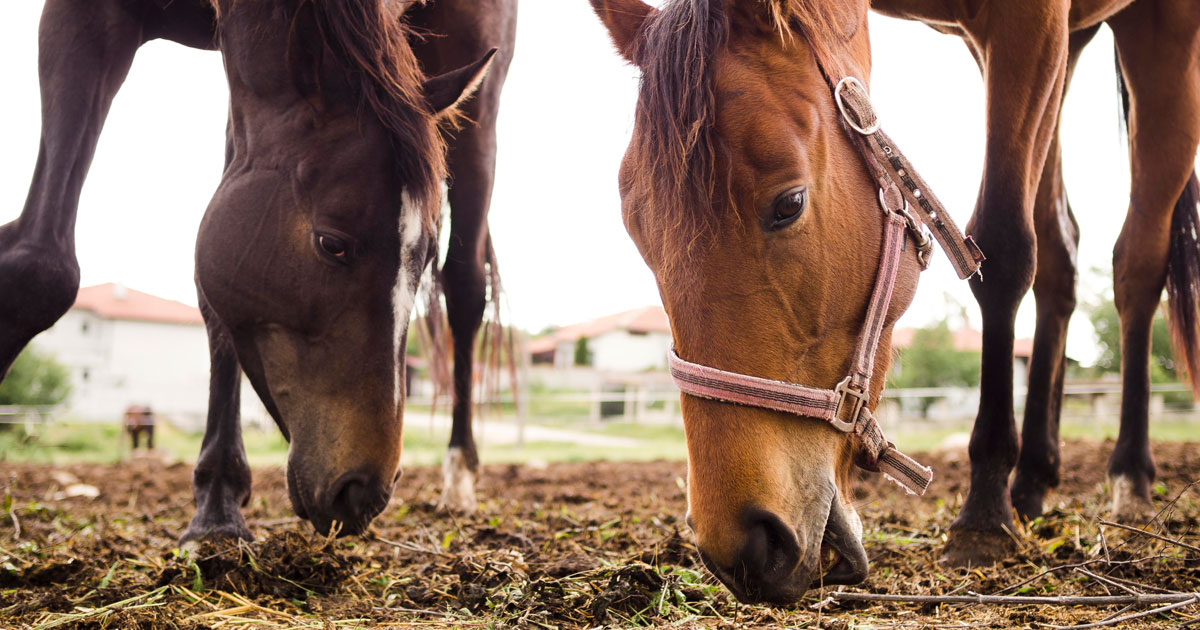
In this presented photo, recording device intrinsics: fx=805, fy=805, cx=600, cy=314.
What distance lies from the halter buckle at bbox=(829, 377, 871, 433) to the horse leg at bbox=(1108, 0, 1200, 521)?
2.65m

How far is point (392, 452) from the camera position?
7.45 ft

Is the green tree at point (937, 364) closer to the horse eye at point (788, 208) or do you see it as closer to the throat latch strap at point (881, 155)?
the throat latch strap at point (881, 155)

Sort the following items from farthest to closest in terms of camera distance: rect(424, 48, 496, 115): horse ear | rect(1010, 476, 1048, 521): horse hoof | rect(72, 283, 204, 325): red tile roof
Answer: rect(72, 283, 204, 325): red tile roof < rect(1010, 476, 1048, 521): horse hoof < rect(424, 48, 496, 115): horse ear

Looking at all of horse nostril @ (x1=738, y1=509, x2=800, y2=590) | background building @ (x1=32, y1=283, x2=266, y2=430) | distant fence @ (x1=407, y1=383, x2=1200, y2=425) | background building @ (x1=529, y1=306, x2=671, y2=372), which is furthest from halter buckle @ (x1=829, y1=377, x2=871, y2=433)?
background building @ (x1=32, y1=283, x2=266, y2=430)

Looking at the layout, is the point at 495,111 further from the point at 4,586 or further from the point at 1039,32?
the point at 4,586

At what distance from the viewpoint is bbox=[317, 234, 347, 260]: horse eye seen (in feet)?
7.45

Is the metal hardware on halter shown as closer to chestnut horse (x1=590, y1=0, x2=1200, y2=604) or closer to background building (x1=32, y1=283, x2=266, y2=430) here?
chestnut horse (x1=590, y1=0, x2=1200, y2=604)

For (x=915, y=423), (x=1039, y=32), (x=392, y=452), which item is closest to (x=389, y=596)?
(x=392, y=452)

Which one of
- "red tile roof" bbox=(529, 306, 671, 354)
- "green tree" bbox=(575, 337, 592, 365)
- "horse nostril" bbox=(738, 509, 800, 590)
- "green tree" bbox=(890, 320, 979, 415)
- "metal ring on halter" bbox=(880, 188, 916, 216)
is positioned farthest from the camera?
"green tree" bbox=(575, 337, 592, 365)

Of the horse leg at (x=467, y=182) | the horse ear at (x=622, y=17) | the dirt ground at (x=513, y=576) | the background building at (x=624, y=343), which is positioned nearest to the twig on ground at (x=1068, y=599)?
the dirt ground at (x=513, y=576)

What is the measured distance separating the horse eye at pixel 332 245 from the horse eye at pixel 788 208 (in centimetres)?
123

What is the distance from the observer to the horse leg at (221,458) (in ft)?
9.67

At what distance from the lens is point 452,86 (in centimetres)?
255

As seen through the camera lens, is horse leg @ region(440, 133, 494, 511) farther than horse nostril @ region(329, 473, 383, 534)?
Yes
